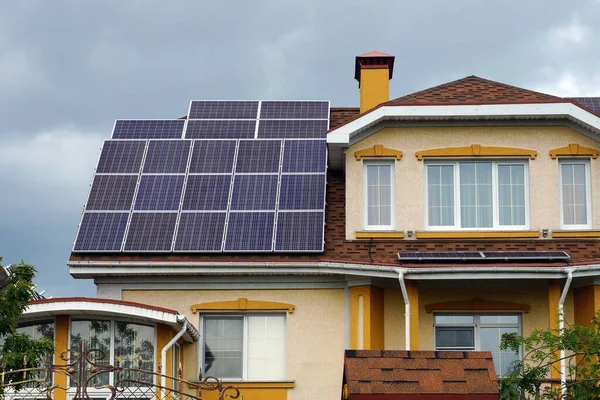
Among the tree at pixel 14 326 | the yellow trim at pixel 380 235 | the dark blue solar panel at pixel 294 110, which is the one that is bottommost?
the tree at pixel 14 326

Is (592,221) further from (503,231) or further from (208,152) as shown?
(208,152)

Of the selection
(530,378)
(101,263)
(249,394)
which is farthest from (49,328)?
(530,378)

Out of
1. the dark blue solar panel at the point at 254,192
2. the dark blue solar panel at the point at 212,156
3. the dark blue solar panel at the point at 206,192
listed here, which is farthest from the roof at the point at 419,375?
the dark blue solar panel at the point at 212,156

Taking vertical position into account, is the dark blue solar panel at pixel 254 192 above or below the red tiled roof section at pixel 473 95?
below

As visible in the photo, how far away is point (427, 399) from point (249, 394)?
9883mm

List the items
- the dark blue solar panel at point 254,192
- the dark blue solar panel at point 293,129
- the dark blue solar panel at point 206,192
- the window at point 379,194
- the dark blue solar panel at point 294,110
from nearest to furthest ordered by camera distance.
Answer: the window at point 379,194 → the dark blue solar panel at point 254,192 → the dark blue solar panel at point 206,192 → the dark blue solar panel at point 293,129 → the dark blue solar panel at point 294,110

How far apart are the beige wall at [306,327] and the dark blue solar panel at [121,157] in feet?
11.5

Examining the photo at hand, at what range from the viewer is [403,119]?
82.9ft

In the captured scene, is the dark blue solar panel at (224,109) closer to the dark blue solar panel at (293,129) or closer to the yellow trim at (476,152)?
the dark blue solar panel at (293,129)

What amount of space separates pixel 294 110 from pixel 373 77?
2.18 meters

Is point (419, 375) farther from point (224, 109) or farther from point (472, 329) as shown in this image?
point (224, 109)

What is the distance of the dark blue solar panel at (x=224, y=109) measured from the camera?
2879cm

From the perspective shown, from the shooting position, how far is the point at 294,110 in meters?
29.0

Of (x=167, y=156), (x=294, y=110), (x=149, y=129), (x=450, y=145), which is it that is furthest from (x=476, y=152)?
(x=149, y=129)
